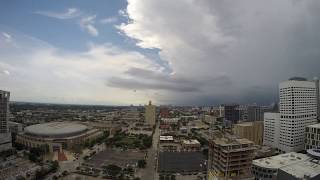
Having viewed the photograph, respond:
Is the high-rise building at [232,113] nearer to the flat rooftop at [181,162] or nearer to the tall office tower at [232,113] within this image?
the tall office tower at [232,113]

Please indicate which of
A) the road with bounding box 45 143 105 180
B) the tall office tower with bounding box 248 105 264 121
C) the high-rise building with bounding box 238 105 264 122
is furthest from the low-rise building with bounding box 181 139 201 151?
the tall office tower with bounding box 248 105 264 121

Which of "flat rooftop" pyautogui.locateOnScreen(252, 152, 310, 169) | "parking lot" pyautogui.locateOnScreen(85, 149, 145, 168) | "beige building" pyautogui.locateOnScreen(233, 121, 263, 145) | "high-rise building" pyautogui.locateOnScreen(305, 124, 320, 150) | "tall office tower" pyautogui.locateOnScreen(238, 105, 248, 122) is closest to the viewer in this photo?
"flat rooftop" pyautogui.locateOnScreen(252, 152, 310, 169)

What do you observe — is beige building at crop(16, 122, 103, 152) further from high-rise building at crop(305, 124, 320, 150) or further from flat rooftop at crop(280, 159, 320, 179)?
high-rise building at crop(305, 124, 320, 150)

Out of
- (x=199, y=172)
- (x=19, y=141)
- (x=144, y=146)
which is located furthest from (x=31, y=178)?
(x=19, y=141)

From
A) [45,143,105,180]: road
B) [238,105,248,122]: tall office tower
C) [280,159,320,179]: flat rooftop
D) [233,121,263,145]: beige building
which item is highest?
[238,105,248,122]: tall office tower

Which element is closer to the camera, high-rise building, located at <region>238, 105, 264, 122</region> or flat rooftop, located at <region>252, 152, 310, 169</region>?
flat rooftop, located at <region>252, 152, 310, 169</region>

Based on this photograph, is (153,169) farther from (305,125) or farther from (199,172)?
(305,125)

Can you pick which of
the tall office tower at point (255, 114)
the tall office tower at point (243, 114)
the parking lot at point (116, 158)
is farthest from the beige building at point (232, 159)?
the tall office tower at point (243, 114)
